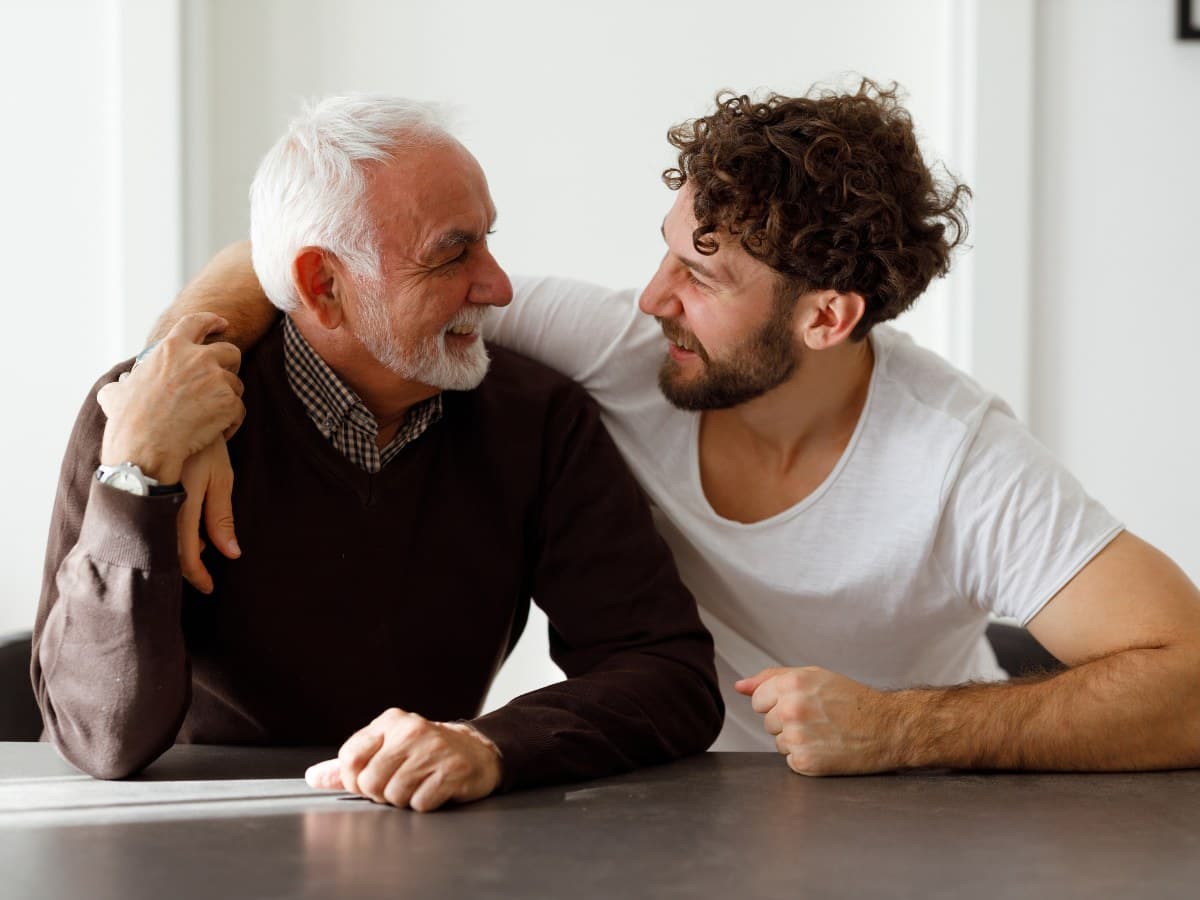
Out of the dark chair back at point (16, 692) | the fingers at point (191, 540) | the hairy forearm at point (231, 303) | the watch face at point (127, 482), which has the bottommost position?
the dark chair back at point (16, 692)

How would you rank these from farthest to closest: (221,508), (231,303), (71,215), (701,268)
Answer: (71,215) → (701,268) → (231,303) → (221,508)

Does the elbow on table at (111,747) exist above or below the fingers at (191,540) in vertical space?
below

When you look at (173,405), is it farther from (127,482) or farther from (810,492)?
(810,492)

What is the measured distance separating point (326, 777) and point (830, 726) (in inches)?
21.2

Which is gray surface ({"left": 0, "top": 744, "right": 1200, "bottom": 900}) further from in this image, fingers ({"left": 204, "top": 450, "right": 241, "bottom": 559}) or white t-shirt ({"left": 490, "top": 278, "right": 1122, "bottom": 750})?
white t-shirt ({"left": 490, "top": 278, "right": 1122, "bottom": 750})

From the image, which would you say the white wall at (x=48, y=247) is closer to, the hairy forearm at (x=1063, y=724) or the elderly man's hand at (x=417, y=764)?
the elderly man's hand at (x=417, y=764)

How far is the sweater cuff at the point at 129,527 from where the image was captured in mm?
1429

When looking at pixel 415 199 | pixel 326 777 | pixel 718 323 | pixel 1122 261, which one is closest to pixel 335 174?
pixel 415 199

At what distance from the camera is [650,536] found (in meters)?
1.75

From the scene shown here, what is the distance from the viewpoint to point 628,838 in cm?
120

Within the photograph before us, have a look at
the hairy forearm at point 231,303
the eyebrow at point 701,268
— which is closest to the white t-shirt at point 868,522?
the eyebrow at point 701,268

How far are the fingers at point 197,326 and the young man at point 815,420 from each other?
0.07m

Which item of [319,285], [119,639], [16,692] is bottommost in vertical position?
[16,692]

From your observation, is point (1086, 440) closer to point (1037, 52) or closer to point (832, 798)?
point (1037, 52)
